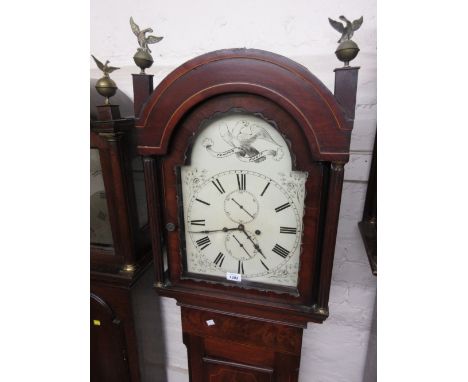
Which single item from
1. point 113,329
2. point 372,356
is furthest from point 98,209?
point 372,356

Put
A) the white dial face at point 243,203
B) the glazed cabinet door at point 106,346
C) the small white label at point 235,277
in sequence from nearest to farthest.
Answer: the white dial face at point 243,203
the small white label at point 235,277
the glazed cabinet door at point 106,346

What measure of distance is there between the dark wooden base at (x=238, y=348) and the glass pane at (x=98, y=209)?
336mm

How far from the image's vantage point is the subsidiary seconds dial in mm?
671

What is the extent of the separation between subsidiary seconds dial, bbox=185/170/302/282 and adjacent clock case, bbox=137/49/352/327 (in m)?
0.03

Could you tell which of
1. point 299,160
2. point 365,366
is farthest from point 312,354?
point 299,160

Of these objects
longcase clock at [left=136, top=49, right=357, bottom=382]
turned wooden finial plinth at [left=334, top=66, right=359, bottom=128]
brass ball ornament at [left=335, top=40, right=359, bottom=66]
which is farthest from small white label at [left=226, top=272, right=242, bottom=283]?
brass ball ornament at [left=335, top=40, right=359, bottom=66]

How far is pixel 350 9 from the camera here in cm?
81

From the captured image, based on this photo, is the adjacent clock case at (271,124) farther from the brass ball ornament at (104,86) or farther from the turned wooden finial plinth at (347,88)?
the brass ball ornament at (104,86)

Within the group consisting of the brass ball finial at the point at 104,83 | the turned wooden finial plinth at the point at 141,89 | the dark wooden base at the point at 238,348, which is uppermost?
the brass ball finial at the point at 104,83

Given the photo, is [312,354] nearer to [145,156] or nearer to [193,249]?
[193,249]

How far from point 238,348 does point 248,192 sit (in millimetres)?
494

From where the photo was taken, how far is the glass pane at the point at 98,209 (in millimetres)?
850

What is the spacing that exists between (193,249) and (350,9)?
2.59 feet

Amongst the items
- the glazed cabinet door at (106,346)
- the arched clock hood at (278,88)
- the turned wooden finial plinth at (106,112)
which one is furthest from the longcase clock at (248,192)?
the glazed cabinet door at (106,346)
